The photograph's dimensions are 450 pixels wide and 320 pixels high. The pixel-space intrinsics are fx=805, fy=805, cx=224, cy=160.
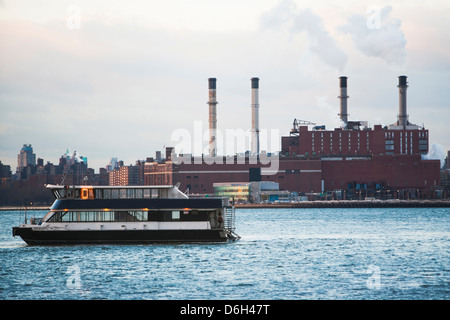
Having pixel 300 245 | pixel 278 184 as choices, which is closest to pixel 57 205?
pixel 300 245

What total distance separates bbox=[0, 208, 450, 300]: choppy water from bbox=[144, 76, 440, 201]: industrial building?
379 feet

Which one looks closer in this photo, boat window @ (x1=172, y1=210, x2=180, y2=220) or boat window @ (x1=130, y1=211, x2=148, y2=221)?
boat window @ (x1=130, y1=211, x2=148, y2=221)

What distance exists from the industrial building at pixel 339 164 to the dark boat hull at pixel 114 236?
386 feet

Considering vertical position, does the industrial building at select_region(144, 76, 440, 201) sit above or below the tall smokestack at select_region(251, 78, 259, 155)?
below

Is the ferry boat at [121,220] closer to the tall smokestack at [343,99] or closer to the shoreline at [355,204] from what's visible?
the shoreline at [355,204]

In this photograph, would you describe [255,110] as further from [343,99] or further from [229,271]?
[229,271]

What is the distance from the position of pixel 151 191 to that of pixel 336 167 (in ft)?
414

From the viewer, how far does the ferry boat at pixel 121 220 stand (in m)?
49.6

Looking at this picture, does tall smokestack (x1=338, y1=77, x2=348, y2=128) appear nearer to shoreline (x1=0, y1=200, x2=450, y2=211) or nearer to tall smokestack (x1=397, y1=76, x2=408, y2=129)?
tall smokestack (x1=397, y1=76, x2=408, y2=129)

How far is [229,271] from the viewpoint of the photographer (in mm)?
39906

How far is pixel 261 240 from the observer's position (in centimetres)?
6084

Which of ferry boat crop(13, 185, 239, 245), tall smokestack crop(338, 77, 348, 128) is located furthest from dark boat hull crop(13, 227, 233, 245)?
tall smokestack crop(338, 77, 348, 128)

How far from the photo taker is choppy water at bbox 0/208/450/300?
110 ft
